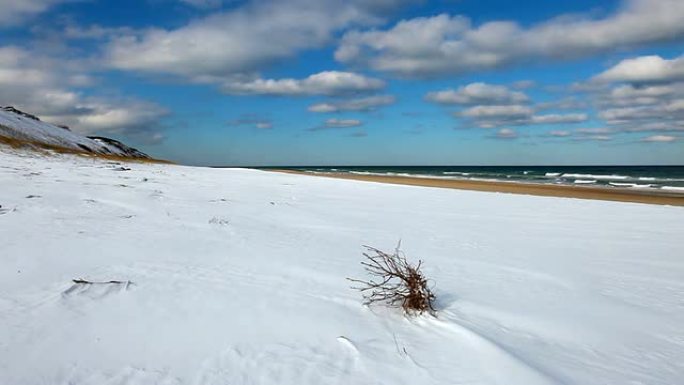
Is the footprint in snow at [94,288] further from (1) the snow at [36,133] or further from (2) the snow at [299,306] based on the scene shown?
(1) the snow at [36,133]

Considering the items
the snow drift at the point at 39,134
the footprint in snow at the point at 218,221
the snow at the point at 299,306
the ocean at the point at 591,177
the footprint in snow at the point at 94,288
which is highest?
the snow drift at the point at 39,134

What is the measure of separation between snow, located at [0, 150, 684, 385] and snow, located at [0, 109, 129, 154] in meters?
31.7

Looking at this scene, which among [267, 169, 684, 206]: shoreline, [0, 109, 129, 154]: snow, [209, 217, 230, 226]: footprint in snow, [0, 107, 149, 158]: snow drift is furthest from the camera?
[0, 109, 129, 154]: snow

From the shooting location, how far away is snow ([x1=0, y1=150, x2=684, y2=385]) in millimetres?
2482

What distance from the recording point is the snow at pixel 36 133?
3182 centimetres

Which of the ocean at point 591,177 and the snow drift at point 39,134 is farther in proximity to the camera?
the snow drift at point 39,134

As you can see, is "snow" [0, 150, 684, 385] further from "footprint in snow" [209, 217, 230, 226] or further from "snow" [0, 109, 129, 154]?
"snow" [0, 109, 129, 154]

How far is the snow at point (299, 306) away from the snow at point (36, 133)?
31.7 meters

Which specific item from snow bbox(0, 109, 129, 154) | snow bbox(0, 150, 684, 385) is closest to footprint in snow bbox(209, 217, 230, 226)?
snow bbox(0, 150, 684, 385)

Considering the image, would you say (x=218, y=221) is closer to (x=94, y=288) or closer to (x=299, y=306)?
(x=94, y=288)

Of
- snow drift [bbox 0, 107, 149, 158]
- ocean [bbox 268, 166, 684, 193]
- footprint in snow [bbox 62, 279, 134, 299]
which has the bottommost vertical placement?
footprint in snow [bbox 62, 279, 134, 299]

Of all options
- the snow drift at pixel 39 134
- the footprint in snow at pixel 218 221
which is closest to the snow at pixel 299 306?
the footprint in snow at pixel 218 221

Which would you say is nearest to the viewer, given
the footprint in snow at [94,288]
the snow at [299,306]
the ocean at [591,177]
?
the snow at [299,306]

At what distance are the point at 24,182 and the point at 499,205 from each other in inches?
456
